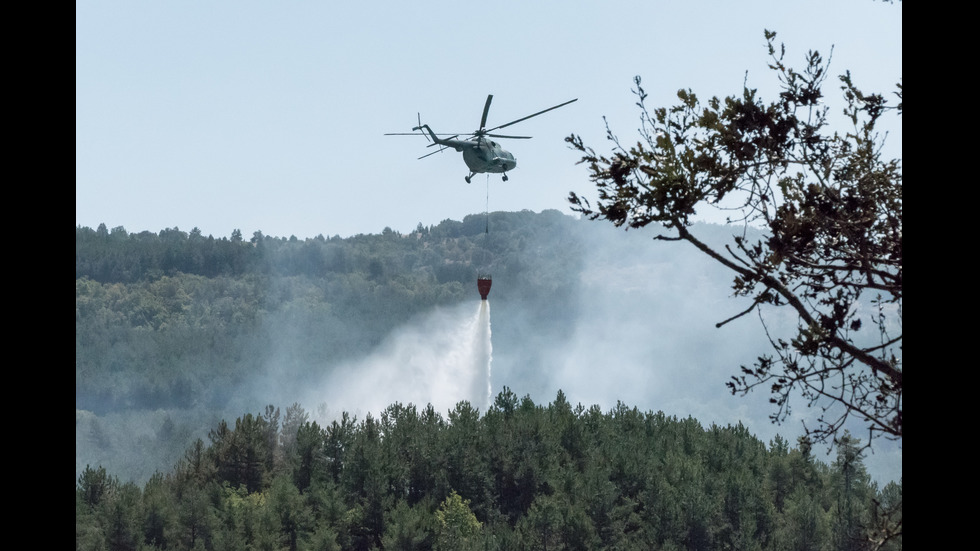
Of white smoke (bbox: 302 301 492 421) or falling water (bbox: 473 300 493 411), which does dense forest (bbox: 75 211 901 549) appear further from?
white smoke (bbox: 302 301 492 421)

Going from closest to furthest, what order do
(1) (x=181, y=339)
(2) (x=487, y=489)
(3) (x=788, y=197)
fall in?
(3) (x=788, y=197), (2) (x=487, y=489), (1) (x=181, y=339)

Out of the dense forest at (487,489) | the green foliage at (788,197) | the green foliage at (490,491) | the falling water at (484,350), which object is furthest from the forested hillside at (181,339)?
the green foliage at (788,197)

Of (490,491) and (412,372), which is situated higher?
(412,372)

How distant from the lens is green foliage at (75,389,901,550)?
163 feet

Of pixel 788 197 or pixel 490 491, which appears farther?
pixel 490 491

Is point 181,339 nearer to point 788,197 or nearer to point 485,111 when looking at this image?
point 485,111

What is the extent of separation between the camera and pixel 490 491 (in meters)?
57.4

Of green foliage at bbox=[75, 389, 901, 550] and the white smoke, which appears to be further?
the white smoke

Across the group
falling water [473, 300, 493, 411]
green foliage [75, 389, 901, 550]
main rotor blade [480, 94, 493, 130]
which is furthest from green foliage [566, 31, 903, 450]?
falling water [473, 300, 493, 411]

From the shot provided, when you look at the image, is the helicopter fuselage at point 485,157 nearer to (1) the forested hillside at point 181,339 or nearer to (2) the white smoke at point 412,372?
(2) the white smoke at point 412,372

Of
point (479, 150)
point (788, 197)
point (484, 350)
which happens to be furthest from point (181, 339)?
point (788, 197)
